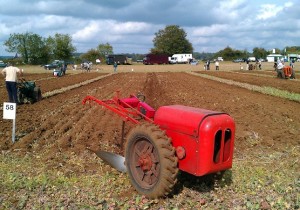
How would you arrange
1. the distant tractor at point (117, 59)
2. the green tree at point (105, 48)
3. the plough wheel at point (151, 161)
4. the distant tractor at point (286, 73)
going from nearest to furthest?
the plough wheel at point (151, 161) < the distant tractor at point (286, 73) < the distant tractor at point (117, 59) < the green tree at point (105, 48)

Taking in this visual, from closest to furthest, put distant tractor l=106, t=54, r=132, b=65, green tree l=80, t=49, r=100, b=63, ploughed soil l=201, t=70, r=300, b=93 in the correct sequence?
1. ploughed soil l=201, t=70, r=300, b=93
2. distant tractor l=106, t=54, r=132, b=65
3. green tree l=80, t=49, r=100, b=63

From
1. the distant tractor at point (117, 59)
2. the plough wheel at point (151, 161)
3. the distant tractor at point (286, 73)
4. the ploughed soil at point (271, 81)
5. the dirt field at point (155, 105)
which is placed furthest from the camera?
the distant tractor at point (117, 59)

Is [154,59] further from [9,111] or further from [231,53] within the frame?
[9,111]

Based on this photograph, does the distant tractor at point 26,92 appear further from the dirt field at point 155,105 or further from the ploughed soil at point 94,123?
the dirt field at point 155,105

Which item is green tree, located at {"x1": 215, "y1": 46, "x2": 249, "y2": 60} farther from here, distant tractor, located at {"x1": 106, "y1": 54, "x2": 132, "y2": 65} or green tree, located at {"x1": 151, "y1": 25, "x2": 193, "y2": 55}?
distant tractor, located at {"x1": 106, "y1": 54, "x2": 132, "y2": 65}

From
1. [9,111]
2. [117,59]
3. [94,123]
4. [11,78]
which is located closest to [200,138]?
[9,111]

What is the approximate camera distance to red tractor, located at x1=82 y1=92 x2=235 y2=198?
14.3 feet

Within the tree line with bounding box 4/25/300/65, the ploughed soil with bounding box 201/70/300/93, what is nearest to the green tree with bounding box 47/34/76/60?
the tree line with bounding box 4/25/300/65

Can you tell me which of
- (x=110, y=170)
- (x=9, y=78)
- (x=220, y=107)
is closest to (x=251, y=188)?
(x=110, y=170)

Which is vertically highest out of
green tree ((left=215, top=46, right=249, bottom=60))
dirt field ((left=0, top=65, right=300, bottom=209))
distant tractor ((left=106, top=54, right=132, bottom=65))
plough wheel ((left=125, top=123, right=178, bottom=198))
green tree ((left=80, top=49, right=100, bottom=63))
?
green tree ((left=215, top=46, right=249, bottom=60))

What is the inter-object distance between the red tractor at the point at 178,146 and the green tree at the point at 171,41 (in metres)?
116

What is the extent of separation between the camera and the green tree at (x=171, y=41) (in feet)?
403

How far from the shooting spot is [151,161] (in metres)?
4.83

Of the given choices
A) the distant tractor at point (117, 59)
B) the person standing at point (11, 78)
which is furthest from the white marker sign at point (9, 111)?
the distant tractor at point (117, 59)
